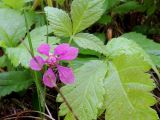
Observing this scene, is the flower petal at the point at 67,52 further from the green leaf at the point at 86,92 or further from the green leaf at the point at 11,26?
the green leaf at the point at 11,26

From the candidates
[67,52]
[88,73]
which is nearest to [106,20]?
[88,73]

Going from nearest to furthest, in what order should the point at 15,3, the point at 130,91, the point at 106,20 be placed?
the point at 130,91, the point at 15,3, the point at 106,20

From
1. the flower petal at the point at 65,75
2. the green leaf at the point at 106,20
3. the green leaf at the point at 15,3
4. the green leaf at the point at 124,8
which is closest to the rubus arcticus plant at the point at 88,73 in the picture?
the flower petal at the point at 65,75

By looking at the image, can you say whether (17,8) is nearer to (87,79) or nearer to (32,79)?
(32,79)

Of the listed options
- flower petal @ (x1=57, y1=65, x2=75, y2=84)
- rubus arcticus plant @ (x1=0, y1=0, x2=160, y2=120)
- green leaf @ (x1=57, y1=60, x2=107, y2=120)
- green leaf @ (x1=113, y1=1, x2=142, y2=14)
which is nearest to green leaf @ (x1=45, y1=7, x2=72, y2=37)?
rubus arcticus plant @ (x1=0, y1=0, x2=160, y2=120)

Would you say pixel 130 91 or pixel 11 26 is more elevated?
pixel 11 26

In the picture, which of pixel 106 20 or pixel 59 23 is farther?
pixel 106 20

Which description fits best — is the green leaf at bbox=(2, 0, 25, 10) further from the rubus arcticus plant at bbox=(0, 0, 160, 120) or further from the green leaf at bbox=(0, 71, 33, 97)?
the green leaf at bbox=(0, 71, 33, 97)

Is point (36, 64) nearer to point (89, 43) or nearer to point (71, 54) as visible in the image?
point (71, 54)
